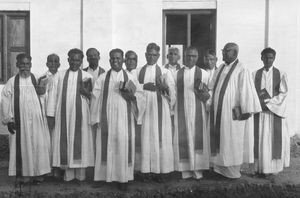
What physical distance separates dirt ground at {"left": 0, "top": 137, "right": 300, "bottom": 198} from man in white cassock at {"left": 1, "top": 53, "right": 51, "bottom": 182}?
0.98 feet

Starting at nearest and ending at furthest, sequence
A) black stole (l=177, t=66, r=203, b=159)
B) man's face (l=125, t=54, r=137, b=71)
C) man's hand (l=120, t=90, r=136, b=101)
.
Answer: man's hand (l=120, t=90, r=136, b=101)
man's face (l=125, t=54, r=137, b=71)
black stole (l=177, t=66, r=203, b=159)

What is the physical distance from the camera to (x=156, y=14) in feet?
30.1

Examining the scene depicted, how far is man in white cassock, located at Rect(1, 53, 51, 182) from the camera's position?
21.7 ft

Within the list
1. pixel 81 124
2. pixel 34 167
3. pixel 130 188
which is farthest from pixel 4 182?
pixel 130 188

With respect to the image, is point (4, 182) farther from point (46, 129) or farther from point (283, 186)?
point (283, 186)

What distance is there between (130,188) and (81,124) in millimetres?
1109

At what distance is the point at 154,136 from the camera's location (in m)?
6.78

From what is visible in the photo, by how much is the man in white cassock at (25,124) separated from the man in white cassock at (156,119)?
1.37 metres

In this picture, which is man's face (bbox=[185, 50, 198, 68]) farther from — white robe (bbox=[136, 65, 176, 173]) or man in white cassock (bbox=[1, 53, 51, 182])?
man in white cassock (bbox=[1, 53, 51, 182])

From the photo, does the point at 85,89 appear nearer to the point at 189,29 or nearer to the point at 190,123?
the point at 190,123

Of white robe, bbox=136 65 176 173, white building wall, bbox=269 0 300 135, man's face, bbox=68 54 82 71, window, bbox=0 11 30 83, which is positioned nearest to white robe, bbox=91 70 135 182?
white robe, bbox=136 65 176 173

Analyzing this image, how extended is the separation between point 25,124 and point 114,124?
126 centimetres

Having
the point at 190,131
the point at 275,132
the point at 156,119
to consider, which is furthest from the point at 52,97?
the point at 275,132

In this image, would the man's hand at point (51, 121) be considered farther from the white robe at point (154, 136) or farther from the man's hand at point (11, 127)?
the white robe at point (154, 136)
